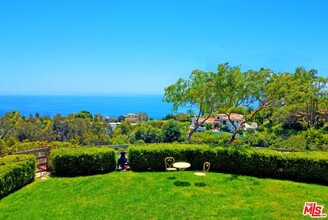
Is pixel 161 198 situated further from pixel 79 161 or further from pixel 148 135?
pixel 148 135

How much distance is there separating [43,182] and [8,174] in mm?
1664

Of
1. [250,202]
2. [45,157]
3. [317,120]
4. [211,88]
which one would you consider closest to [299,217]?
[250,202]

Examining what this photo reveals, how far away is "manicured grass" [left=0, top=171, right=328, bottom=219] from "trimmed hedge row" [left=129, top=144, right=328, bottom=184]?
2.24 feet

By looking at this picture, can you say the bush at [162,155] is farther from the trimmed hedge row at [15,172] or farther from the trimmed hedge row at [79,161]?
the trimmed hedge row at [15,172]

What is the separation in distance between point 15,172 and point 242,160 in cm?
897

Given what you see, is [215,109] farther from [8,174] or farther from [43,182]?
[8,174]

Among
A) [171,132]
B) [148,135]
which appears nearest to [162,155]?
[171,132]

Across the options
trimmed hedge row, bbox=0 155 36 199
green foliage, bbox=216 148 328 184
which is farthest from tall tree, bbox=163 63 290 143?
trimmed hedge row, bbox=0 155 36 199

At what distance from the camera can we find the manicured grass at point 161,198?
725 cm

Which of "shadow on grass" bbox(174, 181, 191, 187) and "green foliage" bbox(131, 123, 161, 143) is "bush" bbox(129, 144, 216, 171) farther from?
"green foliage" bbox(131, 123, 161, 143)

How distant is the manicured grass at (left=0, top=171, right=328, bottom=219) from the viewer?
725 cm

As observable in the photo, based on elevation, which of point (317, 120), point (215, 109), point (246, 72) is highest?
point (246, 72)

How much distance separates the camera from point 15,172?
9133 mm

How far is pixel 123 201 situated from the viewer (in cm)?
811
